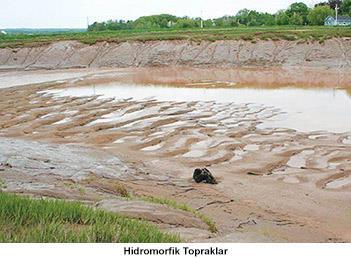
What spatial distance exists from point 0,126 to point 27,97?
6.32 metres

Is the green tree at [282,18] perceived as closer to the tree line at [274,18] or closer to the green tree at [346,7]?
the tree line at [274,18]

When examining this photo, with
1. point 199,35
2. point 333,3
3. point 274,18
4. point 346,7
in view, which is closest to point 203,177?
point 199,35

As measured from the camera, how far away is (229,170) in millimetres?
9008

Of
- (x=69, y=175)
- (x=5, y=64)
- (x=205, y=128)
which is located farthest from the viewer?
(x=5, y=64)

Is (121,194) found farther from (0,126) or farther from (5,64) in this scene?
(5,64)

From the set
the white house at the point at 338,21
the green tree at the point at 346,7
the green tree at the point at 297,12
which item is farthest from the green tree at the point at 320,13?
the green tree at the point at 346,7

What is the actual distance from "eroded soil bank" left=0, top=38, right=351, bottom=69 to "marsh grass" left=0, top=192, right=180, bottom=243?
2956cm

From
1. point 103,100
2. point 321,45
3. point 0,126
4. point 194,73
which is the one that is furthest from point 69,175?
point 321,45

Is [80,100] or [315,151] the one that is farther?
[80,100]

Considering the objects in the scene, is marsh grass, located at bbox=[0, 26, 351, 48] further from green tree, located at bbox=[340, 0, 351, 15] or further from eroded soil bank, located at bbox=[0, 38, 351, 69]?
green tree, located at bbox=[340, 0, 351, 15]

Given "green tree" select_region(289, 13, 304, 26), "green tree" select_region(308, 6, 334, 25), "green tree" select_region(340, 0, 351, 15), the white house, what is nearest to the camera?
"green tree" select_region(340, 0, 351, 15)

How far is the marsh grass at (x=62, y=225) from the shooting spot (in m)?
3.35

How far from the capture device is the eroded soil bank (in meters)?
34.4

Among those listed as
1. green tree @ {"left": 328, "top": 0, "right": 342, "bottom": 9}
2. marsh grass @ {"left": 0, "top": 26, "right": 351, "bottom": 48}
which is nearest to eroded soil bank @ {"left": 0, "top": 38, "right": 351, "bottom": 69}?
marsh grass @ {"left": 0, "top": 26, "right": 351, "bottom": 48}
